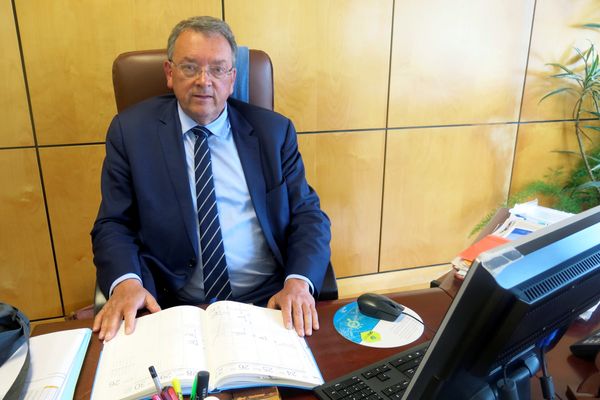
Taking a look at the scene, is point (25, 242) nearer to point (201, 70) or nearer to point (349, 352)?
point (201, 70)

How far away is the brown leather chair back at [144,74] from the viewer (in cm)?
153

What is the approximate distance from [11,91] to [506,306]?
2.21 metres

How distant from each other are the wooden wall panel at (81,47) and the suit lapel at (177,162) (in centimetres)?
75

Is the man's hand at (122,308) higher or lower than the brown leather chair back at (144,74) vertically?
lower

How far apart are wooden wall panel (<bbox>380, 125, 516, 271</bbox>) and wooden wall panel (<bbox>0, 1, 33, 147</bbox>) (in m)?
1.80

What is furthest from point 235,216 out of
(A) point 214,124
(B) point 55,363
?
(B) point 55,363

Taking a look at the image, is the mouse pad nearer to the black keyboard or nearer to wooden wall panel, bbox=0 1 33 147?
the black keyboard

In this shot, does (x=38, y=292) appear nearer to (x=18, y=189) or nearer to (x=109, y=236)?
(x=18, y=189)

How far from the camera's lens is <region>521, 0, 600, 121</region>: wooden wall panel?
2.60m

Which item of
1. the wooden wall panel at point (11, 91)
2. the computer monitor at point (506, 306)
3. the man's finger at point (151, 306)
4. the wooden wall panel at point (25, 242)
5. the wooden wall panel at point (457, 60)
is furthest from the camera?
the wooden wall panel at point (457, 60)

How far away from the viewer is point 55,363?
2.94 feet

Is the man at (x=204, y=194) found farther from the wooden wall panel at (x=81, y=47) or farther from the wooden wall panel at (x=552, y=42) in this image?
the wooden wall panel at (x=552, y=42)

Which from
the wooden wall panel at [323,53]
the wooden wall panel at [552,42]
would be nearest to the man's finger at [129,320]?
the wooden wall panel at [323,53]

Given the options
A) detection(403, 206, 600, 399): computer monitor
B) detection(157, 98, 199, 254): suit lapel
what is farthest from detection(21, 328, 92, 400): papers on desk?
detection(403, 206, 600, 399): computer monitor
